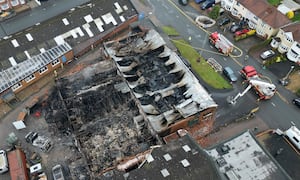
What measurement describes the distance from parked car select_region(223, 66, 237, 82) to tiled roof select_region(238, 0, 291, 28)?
14157 mm

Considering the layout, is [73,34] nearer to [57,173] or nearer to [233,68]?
[57,173]

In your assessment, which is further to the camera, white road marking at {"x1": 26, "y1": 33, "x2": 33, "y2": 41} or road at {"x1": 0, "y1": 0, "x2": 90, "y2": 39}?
road at {"x1": 0, "y1": 0, "x2": 90, "y2": 39}

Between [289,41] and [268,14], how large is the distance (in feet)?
24.5

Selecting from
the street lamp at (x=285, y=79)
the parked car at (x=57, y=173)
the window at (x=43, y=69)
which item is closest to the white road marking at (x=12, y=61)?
the window at (x=43, y=69)

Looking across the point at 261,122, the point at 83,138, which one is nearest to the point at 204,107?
the point at 261,122

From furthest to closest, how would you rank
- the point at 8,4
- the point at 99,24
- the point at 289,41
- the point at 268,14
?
the point at 8,4 → the point at 268,14 → the point at 99,24 → the point at 289,41

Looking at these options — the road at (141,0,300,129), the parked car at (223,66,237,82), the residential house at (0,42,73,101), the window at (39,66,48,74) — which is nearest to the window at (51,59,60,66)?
the residential house at (0,42,73,101)

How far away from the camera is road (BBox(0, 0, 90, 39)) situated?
66.8 m

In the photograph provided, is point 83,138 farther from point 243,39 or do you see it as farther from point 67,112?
point 243,39

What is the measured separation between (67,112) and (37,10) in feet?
98.6

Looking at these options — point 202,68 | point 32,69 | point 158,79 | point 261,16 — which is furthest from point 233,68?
point 32,69

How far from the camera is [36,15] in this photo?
70.6 metres

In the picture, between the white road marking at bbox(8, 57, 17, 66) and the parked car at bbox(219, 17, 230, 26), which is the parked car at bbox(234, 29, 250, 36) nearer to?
the parked car at bbox(219, 17, 230, 26)

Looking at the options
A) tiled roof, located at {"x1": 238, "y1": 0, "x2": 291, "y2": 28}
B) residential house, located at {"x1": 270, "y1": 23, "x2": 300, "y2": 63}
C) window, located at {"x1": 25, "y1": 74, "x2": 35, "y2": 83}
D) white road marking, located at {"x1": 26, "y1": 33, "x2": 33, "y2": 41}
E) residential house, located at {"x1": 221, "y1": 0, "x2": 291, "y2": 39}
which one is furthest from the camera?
residential house, located at {"x1": 221, "y1": 0, "x2": 291, "y2": 39}
